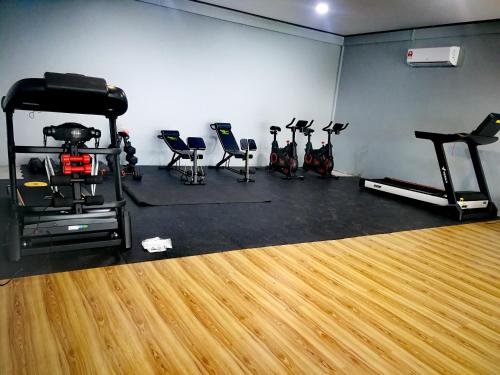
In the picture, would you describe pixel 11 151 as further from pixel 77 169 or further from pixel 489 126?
pixel 489 126

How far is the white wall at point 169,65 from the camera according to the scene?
17.3ft

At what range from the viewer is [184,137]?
6.69 m

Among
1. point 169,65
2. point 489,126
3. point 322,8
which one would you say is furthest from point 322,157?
point 169,65

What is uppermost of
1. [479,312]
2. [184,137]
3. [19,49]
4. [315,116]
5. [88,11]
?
[88,11]

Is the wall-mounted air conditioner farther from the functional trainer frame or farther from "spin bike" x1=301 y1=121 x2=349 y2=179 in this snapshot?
the functional trainer frame

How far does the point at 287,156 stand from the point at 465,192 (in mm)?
3030

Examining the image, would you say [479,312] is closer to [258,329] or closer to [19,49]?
[258,329]

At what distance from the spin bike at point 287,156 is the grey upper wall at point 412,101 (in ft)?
5.89

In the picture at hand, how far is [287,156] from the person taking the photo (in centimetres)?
670

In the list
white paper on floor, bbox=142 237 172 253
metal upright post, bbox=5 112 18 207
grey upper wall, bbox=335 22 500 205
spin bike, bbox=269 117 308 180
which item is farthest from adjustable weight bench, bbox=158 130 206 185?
grey upper wall, bbox=335 22 500 205

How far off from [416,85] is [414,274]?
4.82 metres

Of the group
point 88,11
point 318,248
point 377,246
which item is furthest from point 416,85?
point 88,11

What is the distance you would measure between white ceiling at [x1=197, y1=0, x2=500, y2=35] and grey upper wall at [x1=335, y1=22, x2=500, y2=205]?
0.33 metres

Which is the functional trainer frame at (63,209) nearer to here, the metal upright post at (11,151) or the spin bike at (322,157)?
the metal upright post at (11,151)
